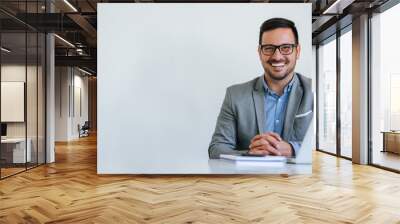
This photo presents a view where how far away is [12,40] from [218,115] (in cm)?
384

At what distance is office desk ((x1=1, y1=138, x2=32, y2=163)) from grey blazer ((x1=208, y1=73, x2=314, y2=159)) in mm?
3585

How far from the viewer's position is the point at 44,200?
4945 mm

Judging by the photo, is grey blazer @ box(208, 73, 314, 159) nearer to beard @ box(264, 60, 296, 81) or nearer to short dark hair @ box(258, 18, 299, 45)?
beard @ box(264, 60, 296, 81)

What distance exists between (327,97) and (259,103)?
5136 millimetres

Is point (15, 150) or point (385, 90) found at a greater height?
point (385, 90)

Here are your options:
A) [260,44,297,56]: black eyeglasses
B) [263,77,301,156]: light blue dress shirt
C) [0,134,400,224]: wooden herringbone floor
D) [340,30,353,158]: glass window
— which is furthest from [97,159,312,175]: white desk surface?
[340,30,353,158]: glass window

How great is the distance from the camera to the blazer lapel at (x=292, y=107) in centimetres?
640

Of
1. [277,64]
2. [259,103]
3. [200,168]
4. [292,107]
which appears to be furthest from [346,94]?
[200,168]

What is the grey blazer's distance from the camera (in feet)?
20.8

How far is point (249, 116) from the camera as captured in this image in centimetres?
635

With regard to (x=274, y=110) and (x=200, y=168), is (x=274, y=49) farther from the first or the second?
(x=200, y=168)

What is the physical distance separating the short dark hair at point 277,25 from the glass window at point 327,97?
4.15 meters

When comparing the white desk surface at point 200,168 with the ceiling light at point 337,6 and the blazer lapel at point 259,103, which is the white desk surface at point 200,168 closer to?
the blazer lapel at point 259,103

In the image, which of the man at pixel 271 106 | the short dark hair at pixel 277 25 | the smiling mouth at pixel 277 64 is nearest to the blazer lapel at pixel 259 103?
the man at pixel 271 106
